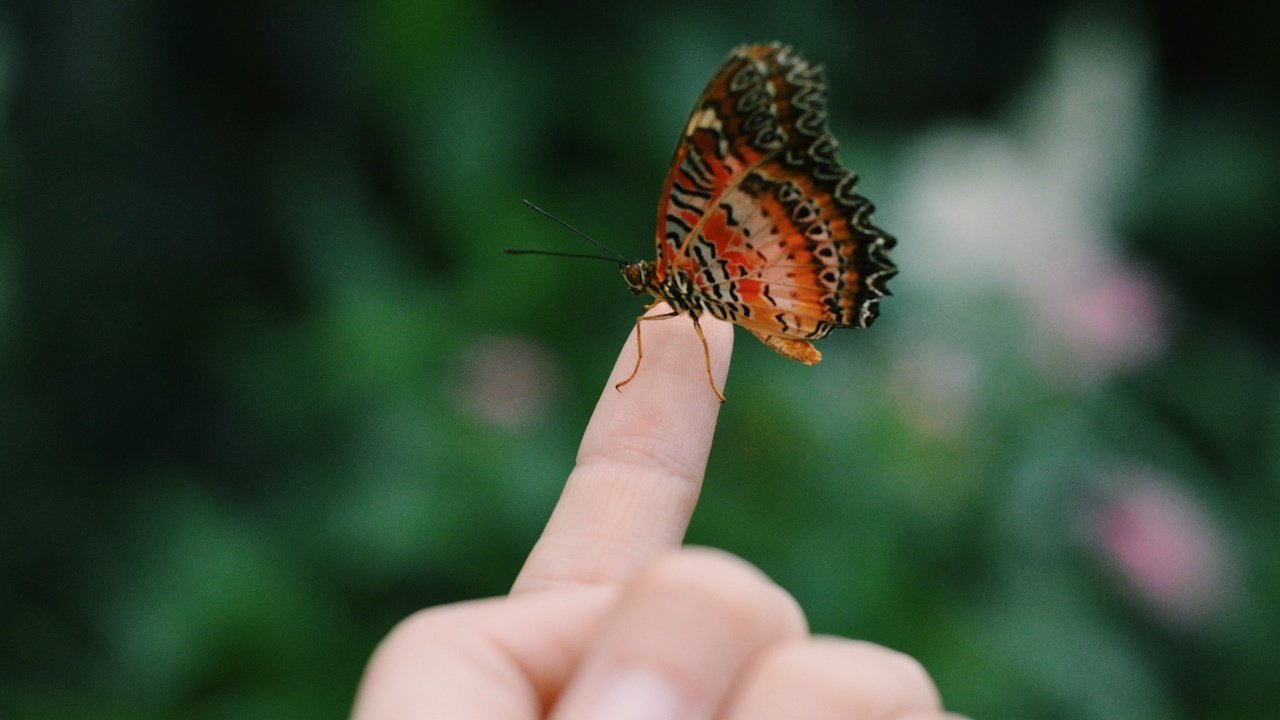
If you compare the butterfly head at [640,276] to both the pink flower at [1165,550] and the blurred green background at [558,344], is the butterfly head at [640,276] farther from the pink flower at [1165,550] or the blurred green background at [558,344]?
the pink flower at [1165,550]

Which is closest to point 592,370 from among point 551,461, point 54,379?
point 551,461

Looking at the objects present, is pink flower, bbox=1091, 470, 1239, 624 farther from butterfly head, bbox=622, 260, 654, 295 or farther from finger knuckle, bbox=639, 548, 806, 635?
finger knuckle, bbox=639, 548, 806, 635

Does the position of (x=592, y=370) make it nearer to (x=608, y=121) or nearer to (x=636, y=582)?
(x=608, y=121)

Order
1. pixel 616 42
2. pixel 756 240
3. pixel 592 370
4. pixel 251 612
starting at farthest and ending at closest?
1. pixel 616 42
2. pixel 592 370
3. pixel 251 612
4. pixel 756 240

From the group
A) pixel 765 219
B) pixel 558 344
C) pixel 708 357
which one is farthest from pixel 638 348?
pixel 558 344

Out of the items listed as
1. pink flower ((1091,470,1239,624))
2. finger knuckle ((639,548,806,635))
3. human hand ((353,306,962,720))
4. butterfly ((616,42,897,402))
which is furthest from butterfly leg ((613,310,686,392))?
pink flower ((1091,470,1239,624))

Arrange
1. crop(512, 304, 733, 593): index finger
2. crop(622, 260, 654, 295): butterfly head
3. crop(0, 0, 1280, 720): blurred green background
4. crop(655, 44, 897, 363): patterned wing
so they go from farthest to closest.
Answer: crop(0, 0, 1280, 720): blurred green background, crop(622, 260, 654, 295): butterfly head, crop(655, 44, 897, 363): patterned wing, crop(512, 304, 733, 593): index finger

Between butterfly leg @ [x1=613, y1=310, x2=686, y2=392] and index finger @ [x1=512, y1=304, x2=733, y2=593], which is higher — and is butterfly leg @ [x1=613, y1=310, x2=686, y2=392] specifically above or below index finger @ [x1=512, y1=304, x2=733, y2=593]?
above

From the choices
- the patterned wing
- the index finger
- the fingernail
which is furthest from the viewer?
the patterned wing
